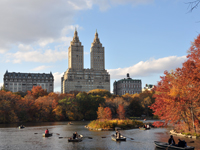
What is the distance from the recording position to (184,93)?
42.4 metres

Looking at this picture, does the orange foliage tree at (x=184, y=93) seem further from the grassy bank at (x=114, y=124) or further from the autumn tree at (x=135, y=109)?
the autumn tree at (x=135, y=109)

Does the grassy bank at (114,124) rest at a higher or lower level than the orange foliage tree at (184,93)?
lower

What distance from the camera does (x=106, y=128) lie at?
6297 cm

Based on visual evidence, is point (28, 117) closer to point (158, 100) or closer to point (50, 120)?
point (50, 120)

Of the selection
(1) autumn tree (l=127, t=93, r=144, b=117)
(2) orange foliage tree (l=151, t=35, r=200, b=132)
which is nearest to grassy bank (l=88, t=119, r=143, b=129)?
(2) orange foliage tree (l=151, t=35, r=200, b=132)

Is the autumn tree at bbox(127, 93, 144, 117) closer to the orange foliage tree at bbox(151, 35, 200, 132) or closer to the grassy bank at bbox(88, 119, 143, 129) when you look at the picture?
the grassy bank at bbox(88, 119, 143, 129)

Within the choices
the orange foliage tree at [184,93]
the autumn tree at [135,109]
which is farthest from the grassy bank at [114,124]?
the autumn tree at [135,109]

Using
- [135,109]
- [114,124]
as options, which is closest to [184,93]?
[114,124]

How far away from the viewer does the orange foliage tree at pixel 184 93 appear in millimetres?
38969

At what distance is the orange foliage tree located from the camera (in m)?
39.0

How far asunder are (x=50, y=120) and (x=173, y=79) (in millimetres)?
79032

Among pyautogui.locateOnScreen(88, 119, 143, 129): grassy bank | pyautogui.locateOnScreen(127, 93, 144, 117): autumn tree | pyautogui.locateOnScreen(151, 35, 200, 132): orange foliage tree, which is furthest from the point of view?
pyautogui.locateOnScreen(127, 93, 144, 117): autumn tree

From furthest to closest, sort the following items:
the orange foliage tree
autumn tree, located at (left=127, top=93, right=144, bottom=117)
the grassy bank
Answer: autumn tree, located at (left=127, top=93, right=144, bottom=117) < the grassy bank < the orange foliage tree

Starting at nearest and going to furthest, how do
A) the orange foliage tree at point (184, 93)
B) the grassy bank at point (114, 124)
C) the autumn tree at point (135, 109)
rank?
the orange foliage tree at point (184, 93)
the grassy bank at point (114, 124)
the autumn tree at point (135, 109)
